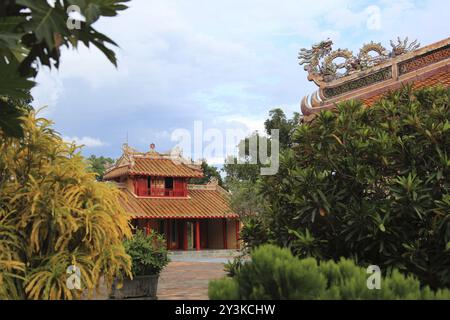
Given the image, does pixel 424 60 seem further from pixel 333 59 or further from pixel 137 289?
pixel 137 289

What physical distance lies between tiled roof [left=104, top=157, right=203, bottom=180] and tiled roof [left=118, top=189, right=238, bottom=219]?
1.34 meters

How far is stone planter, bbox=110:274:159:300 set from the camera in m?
8.48

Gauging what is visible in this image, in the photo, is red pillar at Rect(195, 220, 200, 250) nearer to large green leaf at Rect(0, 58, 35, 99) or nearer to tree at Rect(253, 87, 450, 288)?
tree at Rect(253, 87, 450, 288)

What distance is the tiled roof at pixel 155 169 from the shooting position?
2792cm

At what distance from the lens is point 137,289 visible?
8.60m

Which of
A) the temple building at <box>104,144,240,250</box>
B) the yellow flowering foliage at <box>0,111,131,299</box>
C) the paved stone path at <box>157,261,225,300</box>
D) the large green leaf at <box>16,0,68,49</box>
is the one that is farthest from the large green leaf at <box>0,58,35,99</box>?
the temple building at <box>104,144,240,250</box>

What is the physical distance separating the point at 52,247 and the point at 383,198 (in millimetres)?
3646

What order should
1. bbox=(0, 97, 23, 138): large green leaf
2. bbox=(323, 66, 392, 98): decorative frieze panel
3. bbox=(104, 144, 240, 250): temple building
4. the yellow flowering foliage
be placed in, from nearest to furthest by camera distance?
1. bbox=(0, 97, 23, 138): large green leaf
2. the yellow flowering foliage
3. bbox=(323, 66, 392, 98): decorative frieze panel
4. bbox=(104, 144, 240, 250): temple building

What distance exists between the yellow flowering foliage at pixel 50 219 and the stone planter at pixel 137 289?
3023 millimetres

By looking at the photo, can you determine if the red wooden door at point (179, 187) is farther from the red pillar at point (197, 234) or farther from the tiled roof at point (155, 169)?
the red pillar at point (197, 234)

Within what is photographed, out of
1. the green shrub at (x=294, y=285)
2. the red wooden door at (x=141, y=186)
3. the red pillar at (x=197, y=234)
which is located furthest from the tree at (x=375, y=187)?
the red pillar at (x=197, y=234)

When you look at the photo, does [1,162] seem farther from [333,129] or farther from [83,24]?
[333,129]

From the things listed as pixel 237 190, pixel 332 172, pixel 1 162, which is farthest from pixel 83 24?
pixel 237 190

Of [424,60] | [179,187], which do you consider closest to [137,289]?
[424,60]
